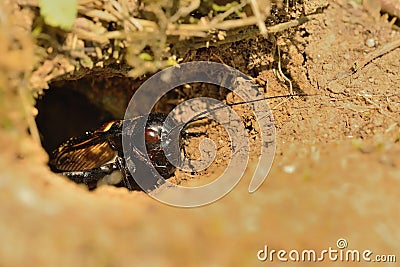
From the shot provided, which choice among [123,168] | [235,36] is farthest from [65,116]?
[235,36]

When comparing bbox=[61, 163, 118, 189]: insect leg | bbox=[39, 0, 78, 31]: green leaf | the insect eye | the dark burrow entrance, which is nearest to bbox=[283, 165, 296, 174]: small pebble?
bbox=[39, 0, 78, 31]: green leaf

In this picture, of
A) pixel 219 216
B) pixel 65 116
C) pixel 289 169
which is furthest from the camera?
pixel 65 116

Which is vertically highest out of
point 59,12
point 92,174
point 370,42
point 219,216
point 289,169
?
point 370,42

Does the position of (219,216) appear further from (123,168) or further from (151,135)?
(123,168)

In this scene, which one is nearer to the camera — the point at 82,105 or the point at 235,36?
the point at 235,36

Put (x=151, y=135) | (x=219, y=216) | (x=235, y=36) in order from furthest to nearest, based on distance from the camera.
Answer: (x=151, y=135) → (x=235, y=36) → (x=219, y=216)

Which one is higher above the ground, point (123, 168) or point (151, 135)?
point (151, 135)

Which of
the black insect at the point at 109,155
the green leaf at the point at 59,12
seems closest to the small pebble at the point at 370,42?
the black insect at the point at 109,155
